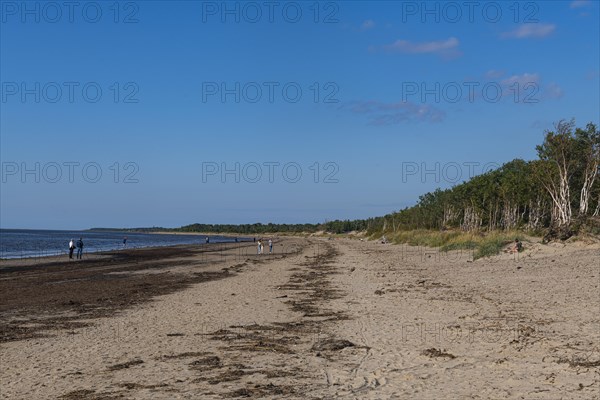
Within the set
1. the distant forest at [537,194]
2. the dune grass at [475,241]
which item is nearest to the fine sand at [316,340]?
the dune grass at [475,241]

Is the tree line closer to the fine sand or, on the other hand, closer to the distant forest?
the distant forest

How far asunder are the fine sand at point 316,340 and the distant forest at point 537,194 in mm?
17443

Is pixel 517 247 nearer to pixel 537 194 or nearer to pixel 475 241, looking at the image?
pixel 475 241

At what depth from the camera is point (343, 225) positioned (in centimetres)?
17162

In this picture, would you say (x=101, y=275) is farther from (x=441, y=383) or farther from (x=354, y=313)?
(x=441, y=383)

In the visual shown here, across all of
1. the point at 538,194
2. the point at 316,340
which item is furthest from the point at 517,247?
the point at 538,194

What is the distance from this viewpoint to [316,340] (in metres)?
11.0

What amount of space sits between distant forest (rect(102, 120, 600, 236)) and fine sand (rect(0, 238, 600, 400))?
687 inches

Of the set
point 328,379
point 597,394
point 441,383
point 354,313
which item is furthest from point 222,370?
point 354,313

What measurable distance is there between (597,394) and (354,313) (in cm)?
803

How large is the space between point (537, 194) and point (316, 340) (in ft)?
188

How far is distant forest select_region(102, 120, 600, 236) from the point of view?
47.0 metres

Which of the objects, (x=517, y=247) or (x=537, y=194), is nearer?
(x=517, y=247)

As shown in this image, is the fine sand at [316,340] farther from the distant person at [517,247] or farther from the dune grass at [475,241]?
the dune grass at [475,241]
